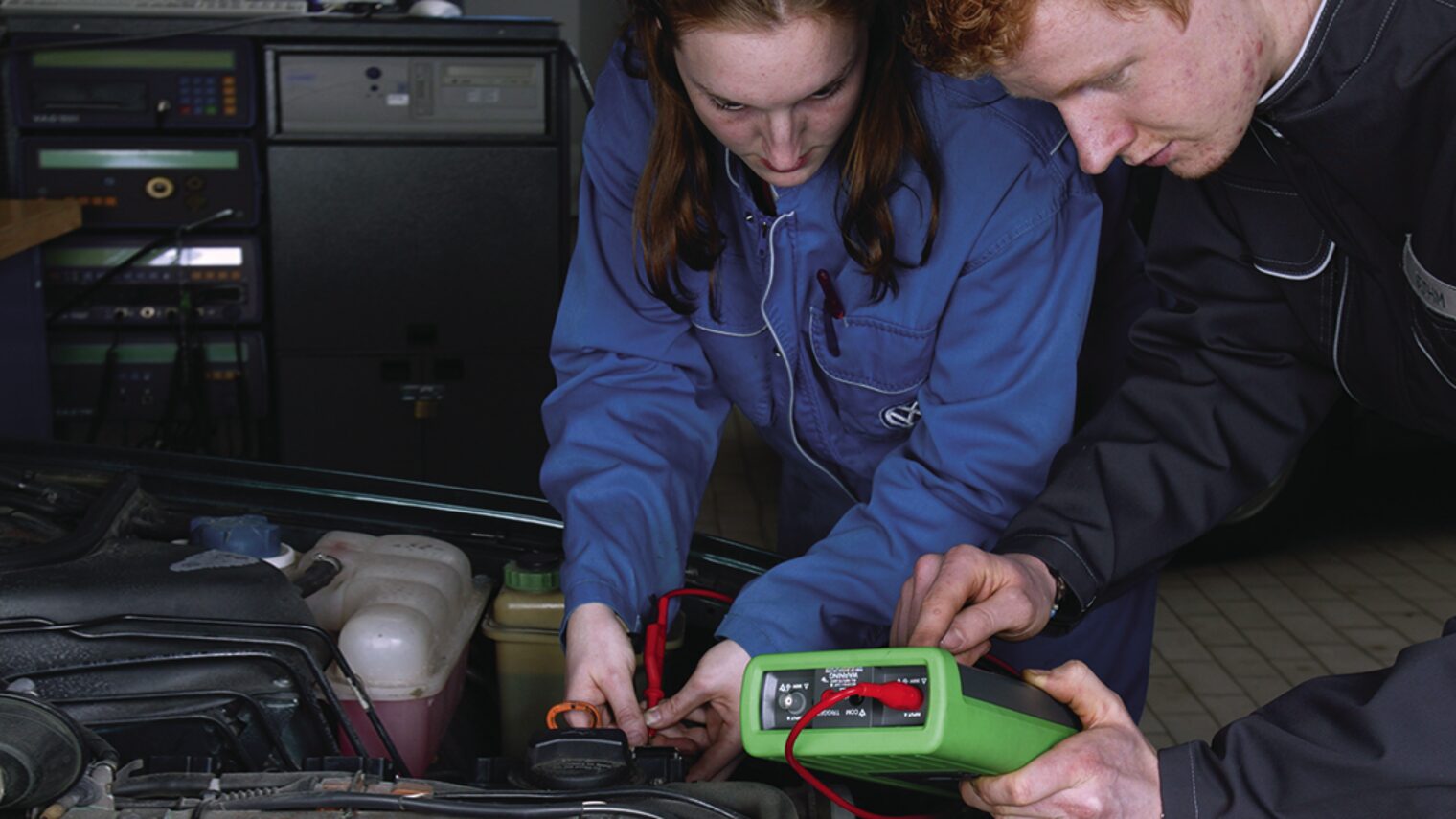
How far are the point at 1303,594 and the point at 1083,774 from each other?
Answer: 2603 mm

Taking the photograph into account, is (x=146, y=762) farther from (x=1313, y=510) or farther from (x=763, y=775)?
(x=1313, y=510)

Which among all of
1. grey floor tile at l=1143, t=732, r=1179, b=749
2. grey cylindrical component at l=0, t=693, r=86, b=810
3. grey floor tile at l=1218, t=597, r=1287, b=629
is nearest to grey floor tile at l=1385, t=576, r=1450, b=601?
grey floor tile at l=1218, t=597, r=1287, b=629

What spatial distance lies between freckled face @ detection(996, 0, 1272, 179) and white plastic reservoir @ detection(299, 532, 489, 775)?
66 cm

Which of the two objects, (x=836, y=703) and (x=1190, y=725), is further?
(x=1190, y=725)

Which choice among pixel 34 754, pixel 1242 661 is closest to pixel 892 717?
pixel 34 754

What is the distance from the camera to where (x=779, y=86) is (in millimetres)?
1155

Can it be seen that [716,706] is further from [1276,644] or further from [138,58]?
[138,58]

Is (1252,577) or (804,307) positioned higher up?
(804,307)

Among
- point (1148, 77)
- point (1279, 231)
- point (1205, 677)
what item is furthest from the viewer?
point (1205, 677)

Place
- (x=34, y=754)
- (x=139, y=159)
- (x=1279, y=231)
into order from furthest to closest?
1. (x=139, y=159)
2. (x=1279, y=231)
3. (x=34, y=754)

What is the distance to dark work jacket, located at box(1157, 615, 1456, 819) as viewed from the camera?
95cm

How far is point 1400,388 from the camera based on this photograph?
4.07 feet

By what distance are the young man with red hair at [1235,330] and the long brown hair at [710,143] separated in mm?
185

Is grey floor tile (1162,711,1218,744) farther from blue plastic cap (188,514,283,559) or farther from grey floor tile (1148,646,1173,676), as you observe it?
blue plastic cap (188,514,283,559)
